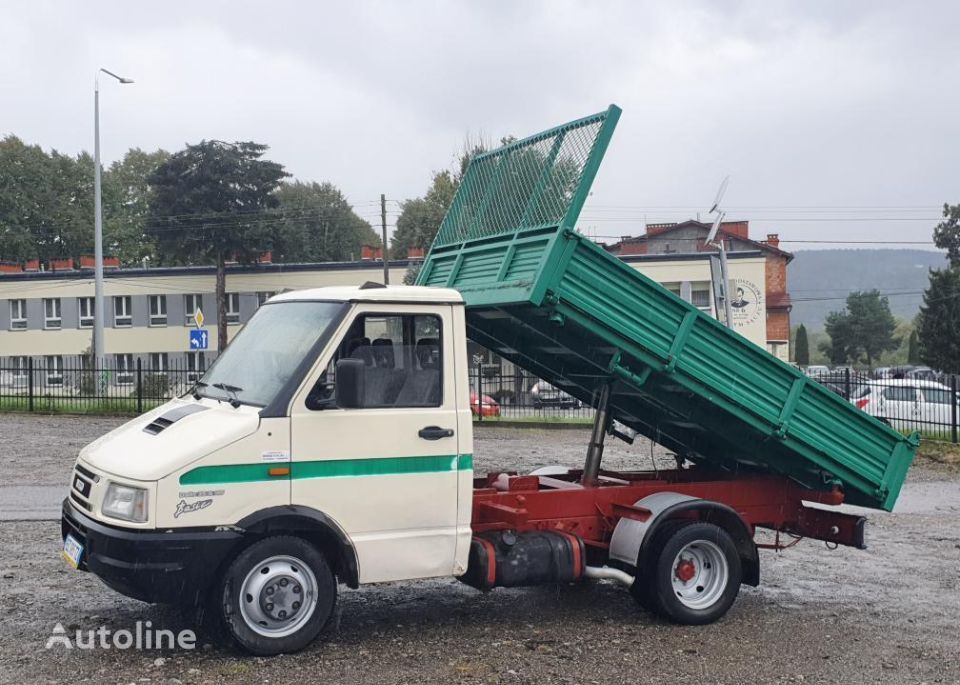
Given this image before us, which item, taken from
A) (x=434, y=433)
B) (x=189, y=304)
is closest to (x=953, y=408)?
(x=434, y=433)

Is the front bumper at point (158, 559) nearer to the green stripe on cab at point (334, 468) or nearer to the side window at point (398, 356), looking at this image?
the green stripe on cab at point (334, 468)

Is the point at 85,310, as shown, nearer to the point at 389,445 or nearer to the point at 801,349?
the point at 801,349

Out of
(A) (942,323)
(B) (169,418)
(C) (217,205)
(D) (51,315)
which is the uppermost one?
(C) (217,205)

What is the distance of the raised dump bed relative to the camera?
6.70 m

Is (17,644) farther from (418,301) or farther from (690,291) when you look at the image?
(690,291)

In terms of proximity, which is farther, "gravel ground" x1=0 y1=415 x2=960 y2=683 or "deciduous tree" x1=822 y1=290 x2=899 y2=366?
"deciduous tree" x1=822 y1=290 x2=899 y2=366

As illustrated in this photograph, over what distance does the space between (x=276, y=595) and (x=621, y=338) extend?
272 cm

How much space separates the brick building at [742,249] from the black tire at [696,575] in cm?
5173

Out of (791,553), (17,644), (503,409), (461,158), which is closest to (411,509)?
(17,644)

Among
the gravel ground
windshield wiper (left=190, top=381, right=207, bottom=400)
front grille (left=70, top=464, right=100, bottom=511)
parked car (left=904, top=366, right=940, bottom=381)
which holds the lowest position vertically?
the gravel ground

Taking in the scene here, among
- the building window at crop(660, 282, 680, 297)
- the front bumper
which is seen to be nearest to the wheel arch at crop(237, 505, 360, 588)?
the front bumper

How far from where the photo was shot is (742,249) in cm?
6222

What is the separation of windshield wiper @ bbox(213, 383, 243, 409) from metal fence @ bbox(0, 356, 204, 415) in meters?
18.7

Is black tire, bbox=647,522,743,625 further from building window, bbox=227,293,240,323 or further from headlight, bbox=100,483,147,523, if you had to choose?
building window, bbox=227,293,240,323
